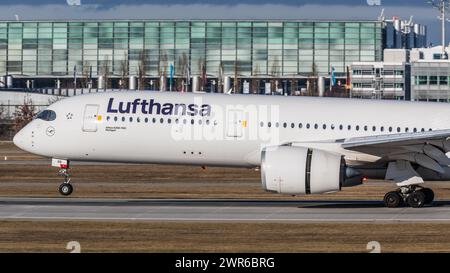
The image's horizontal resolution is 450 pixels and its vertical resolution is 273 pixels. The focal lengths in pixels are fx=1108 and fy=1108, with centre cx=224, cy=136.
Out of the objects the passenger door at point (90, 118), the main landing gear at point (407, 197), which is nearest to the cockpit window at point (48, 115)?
the passenger door at point (90, 118)

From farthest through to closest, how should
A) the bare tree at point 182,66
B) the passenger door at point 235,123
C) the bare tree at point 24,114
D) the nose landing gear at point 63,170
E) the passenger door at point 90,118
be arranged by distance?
1. the bare tree at point 182,66
2. the bare tree at point 24,114
3. the nose landing gear at point 63,170
4. the passenger door at point 90,118
5. the passenger door at point 235,123

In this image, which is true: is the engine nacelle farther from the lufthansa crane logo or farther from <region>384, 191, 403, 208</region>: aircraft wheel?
the lufthansa crane logo

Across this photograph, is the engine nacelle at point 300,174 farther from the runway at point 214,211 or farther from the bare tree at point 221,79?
the bare tree at point 221,79

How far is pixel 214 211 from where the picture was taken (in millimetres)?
36438

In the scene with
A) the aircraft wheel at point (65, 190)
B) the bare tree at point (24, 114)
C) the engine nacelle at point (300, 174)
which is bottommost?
the aircraft wheel at point (65, 190)

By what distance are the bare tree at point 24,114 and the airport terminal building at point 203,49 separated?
76.3ft

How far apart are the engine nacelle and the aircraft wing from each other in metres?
1.73

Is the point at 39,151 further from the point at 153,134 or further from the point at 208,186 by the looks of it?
the point at 208,186

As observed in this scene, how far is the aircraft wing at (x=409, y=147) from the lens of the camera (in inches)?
1441

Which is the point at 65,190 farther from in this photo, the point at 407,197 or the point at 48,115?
the point at 407,197

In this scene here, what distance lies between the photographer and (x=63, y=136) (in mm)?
40125

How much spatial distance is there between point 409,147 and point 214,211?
6.98 metres

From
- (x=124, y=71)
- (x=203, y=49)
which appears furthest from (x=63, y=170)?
(x=203, y=49)
